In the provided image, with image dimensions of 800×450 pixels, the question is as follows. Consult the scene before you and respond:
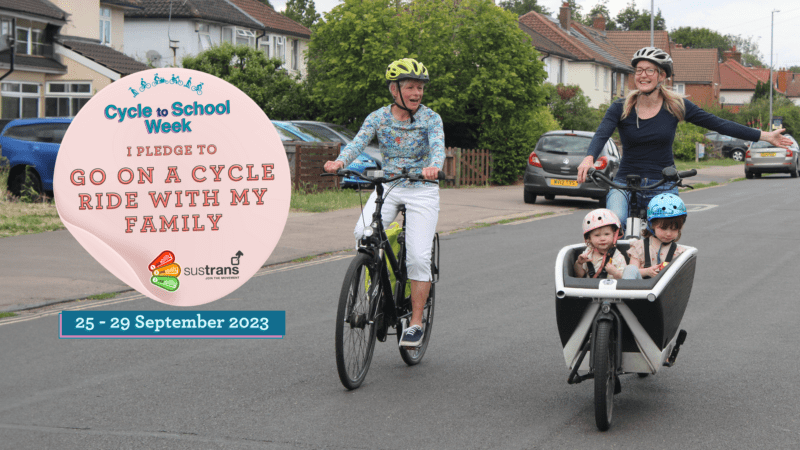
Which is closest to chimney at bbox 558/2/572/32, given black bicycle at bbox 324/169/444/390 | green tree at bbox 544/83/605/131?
green tree at bbox 544/83/605/131

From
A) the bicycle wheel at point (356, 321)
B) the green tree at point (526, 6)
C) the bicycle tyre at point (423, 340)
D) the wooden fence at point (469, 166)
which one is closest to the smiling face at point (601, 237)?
the bicycle wheel at point (356, 321)

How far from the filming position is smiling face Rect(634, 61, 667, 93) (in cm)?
554

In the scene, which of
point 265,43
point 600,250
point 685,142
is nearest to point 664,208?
point 600,250

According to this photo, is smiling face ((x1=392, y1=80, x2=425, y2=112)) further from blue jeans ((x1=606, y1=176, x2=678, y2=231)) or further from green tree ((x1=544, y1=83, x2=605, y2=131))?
green tree ((x1=544, y1=83, x2=605, y2=131))

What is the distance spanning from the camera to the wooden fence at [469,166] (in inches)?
960

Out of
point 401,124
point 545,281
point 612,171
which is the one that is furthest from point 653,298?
point 612,171

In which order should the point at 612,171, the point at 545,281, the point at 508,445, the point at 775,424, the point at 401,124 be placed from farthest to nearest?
the point at 612,171 < the point at 545,281 < the point at 401,124 < the point at 775,424 < the point at 508,445

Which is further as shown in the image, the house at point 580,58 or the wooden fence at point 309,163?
the house at point 580,58

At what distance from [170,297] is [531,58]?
21447 millimetres

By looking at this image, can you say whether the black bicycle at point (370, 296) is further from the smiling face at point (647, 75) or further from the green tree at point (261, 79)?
the green tree at point (261, 79)

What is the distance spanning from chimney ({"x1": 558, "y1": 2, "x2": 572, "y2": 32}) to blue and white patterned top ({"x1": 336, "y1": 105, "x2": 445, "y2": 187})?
214 ft

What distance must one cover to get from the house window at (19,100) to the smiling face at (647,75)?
28110mm

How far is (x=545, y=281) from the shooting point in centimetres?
955

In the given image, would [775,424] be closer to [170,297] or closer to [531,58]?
[170,297]
